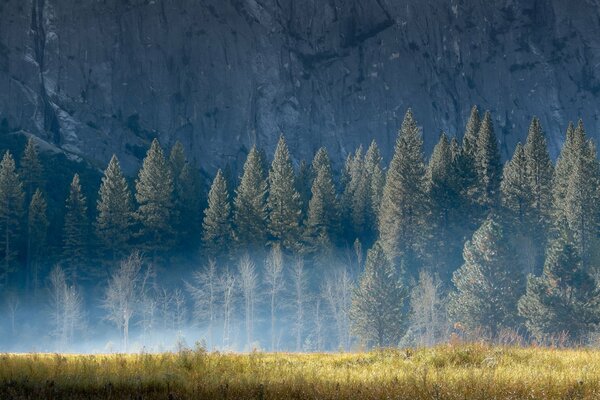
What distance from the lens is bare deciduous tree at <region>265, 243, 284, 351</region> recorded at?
66.4m

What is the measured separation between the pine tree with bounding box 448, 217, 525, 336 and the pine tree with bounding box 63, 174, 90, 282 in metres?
41.9

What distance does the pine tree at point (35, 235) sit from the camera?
68875 mm

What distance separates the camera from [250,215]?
70.4m

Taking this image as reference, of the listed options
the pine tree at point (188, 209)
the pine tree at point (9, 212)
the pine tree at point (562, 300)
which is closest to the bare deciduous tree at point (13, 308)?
the pine tree at point (9, 212)

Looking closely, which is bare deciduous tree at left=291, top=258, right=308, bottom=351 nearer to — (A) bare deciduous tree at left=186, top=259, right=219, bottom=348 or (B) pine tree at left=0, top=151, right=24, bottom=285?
(A) bare deciduous tree at left=186, top=259, right=219, bottom=348

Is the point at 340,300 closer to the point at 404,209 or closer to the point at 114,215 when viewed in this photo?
the point at 404,209

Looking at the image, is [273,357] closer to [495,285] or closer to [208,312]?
[495,285]

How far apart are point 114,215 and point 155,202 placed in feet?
15.2

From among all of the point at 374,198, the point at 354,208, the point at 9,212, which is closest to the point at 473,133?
the point at 374,198

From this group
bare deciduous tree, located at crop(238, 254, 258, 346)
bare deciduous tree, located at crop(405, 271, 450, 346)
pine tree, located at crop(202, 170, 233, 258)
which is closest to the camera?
bare deciduous tree, located at crop(405, 271, 450, 346)

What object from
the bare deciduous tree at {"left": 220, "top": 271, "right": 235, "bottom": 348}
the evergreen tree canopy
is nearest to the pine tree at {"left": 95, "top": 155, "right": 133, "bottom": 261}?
the bare deciduous tree at {"left": 220, "top": 271, "right": 235, "bottom": 348}

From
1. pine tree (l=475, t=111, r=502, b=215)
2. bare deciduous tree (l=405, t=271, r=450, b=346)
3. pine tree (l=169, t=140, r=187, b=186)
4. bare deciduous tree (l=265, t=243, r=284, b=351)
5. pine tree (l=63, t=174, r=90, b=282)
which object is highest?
pine tree (l=169, t=140, r=187, b=186)

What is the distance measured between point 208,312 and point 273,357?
2181 inches

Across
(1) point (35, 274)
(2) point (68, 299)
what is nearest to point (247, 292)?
(2) point (68, 299)
